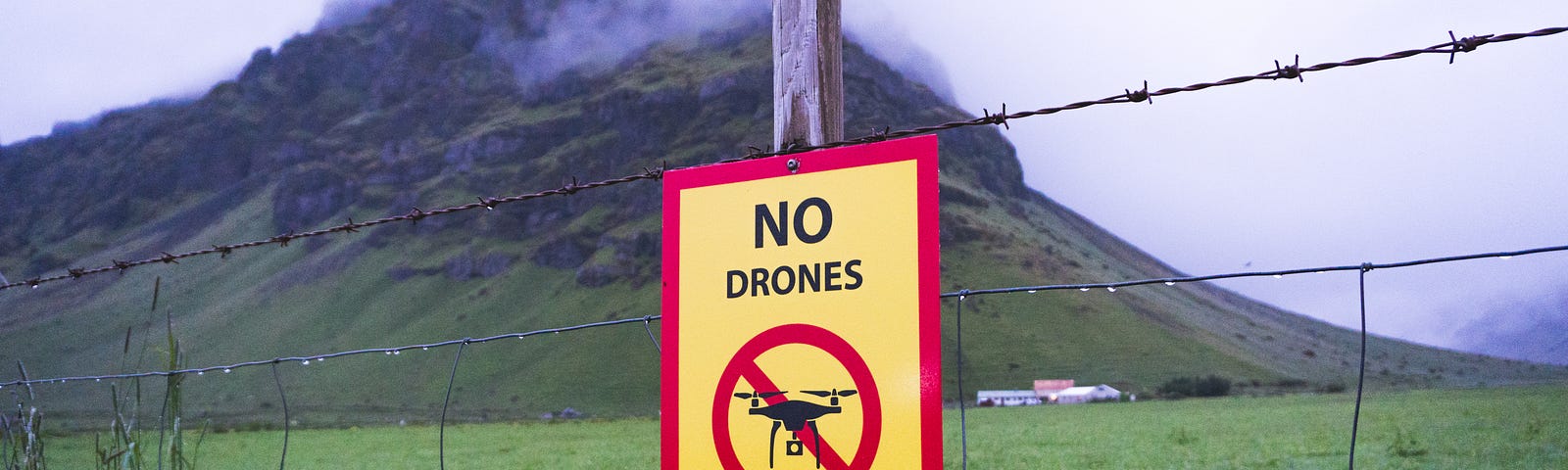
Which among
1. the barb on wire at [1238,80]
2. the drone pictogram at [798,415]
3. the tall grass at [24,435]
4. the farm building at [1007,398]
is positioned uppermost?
the barb on wire at [1238,80]

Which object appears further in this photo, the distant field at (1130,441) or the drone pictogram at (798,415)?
the distant field at (1130,441)

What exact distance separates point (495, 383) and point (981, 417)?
64782mm

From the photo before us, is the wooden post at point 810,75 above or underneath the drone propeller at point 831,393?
above

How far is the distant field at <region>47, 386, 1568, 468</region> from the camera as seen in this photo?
161ft

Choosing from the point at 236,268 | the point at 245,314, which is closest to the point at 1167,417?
the point at 245,314

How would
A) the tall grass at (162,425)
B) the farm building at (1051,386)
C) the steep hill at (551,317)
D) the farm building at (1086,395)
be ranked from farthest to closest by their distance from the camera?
the steep hill at (551,317), the farm building at (1051,386), the farm building at (1086,395), the tall grass at (162,425)

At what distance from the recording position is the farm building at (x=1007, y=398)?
12056 cm

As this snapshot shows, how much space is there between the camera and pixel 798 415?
11.3ft

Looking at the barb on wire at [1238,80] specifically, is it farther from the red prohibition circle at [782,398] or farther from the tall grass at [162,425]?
the tall grass at [162,425]

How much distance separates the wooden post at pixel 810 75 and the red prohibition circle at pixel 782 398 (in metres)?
0.72

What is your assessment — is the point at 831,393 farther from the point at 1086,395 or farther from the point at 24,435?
the point at 1086,395

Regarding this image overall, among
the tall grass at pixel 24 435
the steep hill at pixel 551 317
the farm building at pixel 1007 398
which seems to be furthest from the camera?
the steep hill at pixel 551 317

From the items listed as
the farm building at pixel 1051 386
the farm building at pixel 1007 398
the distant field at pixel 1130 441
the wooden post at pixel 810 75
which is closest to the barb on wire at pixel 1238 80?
the wooden post at pixel 810 75

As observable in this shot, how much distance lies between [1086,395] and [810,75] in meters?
123
